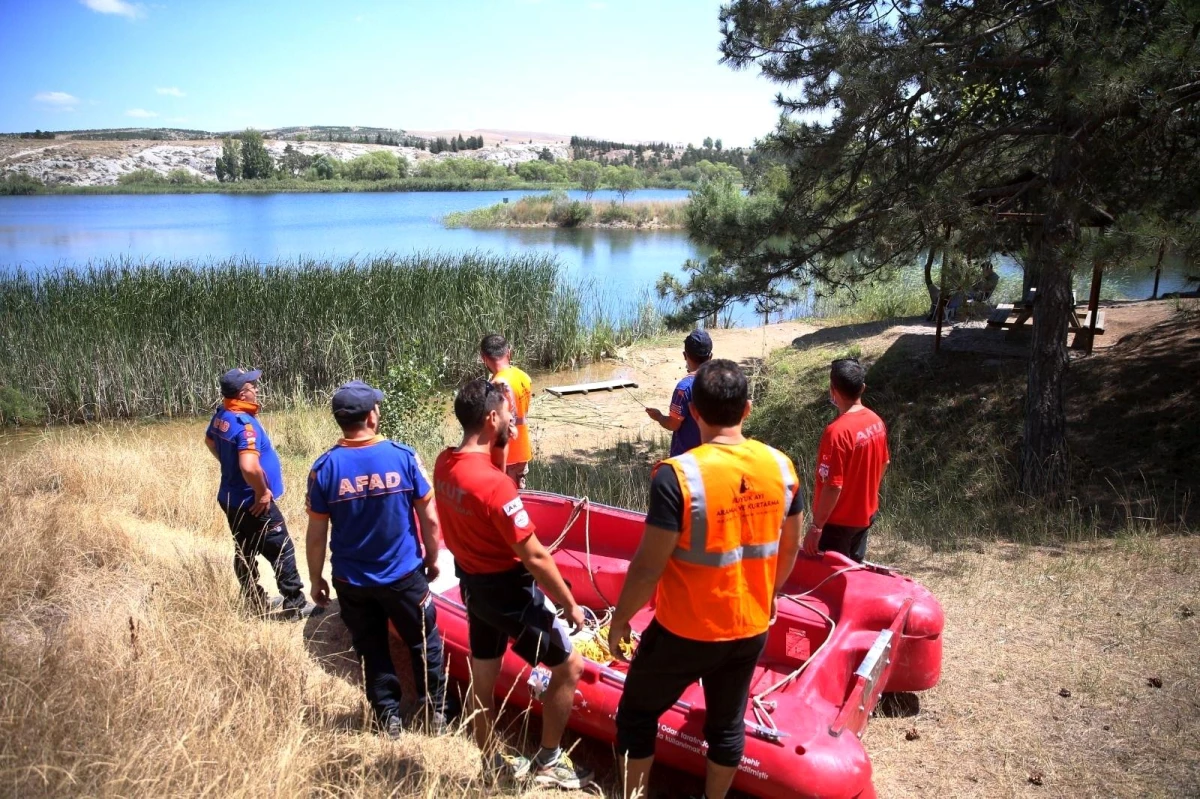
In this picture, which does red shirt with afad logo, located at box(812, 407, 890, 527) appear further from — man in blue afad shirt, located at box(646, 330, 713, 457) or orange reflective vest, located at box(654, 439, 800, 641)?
orange reflective vest, located at box(654, 439, 800, 641)

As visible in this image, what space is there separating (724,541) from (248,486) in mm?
2714

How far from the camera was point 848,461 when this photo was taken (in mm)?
3514

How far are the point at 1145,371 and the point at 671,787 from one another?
6.94 m

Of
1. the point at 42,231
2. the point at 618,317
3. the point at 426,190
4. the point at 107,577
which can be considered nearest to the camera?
the point at 107,577

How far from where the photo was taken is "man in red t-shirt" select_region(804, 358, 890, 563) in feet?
11.5

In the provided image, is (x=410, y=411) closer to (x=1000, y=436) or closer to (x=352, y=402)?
(x=352, y=402)

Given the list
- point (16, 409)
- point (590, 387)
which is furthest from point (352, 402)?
point (16, 409)

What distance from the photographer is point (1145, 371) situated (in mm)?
7660

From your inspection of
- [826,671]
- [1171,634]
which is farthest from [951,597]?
[826,671]

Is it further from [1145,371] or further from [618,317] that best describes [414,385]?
[618,317]

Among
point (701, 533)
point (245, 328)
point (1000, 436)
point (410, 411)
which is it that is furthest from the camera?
point (245, 328)

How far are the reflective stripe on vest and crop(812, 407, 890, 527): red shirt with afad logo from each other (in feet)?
4.07

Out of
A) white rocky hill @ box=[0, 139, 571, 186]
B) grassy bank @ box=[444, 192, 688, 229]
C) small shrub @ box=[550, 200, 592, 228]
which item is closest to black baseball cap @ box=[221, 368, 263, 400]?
grassy bank @ box=[444, 192, 688, 229]

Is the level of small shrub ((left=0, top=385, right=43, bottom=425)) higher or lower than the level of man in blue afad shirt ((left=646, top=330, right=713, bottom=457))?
lower
